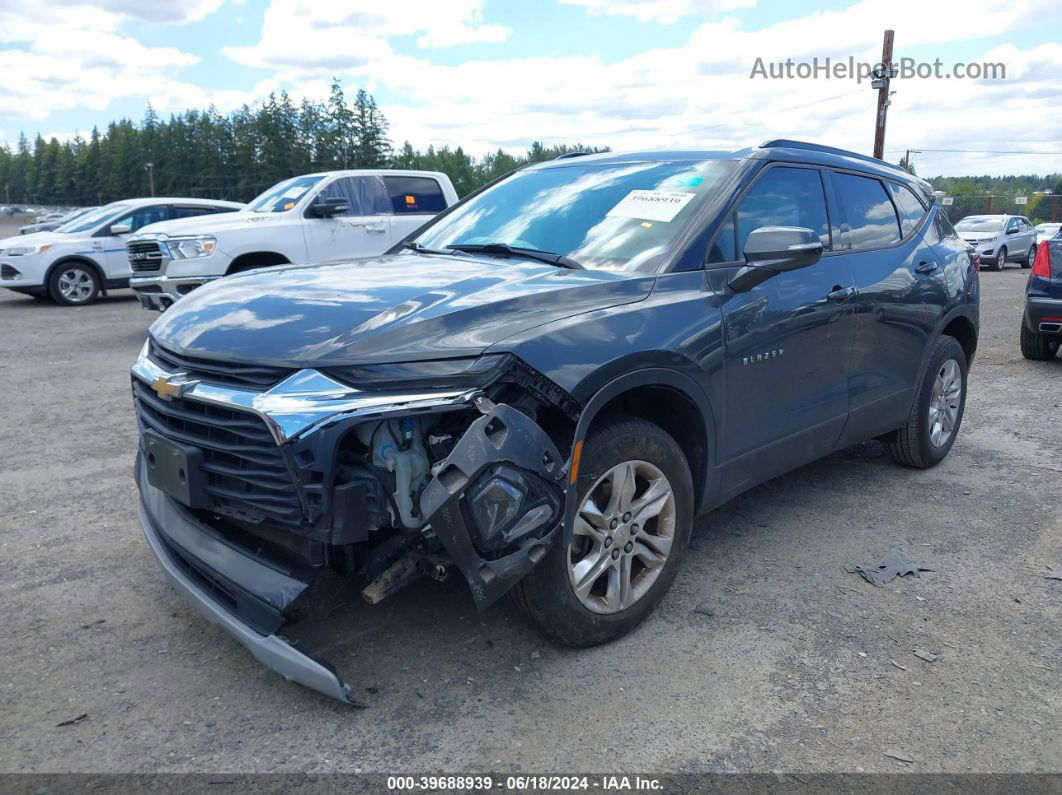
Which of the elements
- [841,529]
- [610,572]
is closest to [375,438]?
[610,572]

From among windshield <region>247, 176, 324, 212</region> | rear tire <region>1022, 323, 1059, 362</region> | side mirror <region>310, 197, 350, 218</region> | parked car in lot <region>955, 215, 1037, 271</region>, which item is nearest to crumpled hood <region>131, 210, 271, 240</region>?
windshield <region>247, 176, 324, 212</region>

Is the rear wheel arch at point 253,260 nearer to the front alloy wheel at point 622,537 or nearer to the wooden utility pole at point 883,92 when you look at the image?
the front alloy wheel at point 622,537

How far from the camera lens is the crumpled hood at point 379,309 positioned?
2756 millimetres

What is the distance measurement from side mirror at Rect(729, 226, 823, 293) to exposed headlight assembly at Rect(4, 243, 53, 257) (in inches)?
539

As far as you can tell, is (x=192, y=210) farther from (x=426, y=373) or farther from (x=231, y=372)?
(x=426, y=373)

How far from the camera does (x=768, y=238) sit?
357 cm

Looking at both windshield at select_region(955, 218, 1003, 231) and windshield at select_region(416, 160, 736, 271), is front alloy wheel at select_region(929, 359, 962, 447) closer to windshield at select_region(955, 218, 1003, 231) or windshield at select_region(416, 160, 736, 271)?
windshield at select_region(416, 160, 736, 271)

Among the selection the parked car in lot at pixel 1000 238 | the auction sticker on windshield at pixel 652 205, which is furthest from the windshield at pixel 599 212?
the parked car in lot at pixel 1000 238

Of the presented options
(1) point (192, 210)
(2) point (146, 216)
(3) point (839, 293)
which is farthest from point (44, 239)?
(3) point (839, 293)

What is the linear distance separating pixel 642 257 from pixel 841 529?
198cm

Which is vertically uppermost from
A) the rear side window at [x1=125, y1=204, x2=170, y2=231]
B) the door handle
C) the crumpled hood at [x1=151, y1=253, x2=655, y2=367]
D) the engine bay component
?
the rear side window at [x1=125, y1=204, x2=170, y2=231]

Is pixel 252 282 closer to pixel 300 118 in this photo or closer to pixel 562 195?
pixel 562 195

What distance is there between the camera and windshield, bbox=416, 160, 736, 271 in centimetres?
367

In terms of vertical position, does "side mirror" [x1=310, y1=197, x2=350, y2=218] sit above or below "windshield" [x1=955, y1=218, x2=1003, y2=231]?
above
